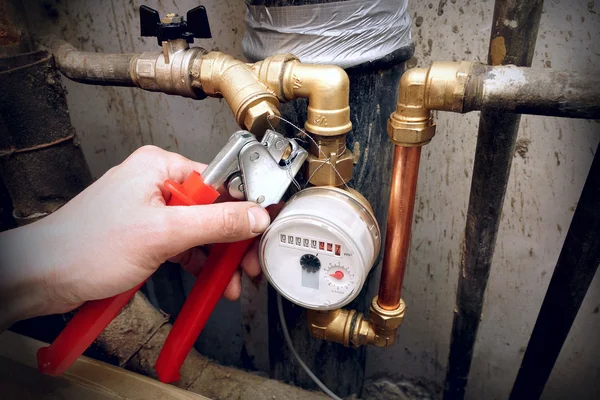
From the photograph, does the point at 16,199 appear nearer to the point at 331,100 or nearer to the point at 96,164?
the point at 96,164

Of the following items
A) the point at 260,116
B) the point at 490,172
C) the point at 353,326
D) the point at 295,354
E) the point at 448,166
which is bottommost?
the point at 295,354

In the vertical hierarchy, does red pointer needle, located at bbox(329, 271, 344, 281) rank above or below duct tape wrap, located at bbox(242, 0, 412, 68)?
below

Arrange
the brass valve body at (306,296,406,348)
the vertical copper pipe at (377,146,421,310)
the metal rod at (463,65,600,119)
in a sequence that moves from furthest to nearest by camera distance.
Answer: the brass valve body at (306,296,406,348), the vertical copper pipe at (377,146,421,310), the metal rod at (463,65,600,119)

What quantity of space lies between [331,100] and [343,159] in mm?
88

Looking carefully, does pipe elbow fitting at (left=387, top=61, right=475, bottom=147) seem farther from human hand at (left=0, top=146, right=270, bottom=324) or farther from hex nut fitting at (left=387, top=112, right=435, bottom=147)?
human hand at (left=0, top=146, right=270, bottom=324)

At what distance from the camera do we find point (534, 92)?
18.8 inches

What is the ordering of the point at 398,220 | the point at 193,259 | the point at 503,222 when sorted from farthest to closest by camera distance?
the point at 503,222, the point at 193,259, the point at 398,220

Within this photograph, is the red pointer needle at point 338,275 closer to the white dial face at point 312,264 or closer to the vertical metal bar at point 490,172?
the white dial face at point 312,264

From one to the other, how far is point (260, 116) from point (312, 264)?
0.65 ft

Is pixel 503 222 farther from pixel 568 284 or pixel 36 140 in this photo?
pixel 36 140

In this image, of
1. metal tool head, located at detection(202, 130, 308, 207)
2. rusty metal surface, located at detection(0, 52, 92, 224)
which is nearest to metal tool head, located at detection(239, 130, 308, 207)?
metal tool head, located at detection(202, 130, 308, 207)

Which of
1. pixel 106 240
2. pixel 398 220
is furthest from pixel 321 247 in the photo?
pixel 106 240

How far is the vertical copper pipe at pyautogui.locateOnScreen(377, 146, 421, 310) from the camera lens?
1.89 ft

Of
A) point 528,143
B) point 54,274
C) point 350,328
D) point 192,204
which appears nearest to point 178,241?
point 192,204
